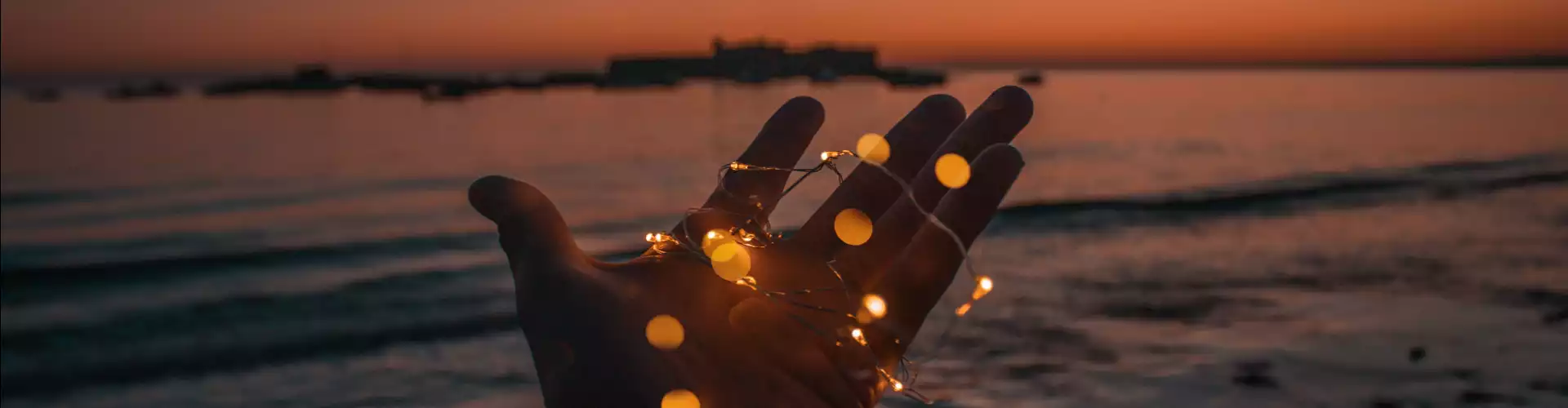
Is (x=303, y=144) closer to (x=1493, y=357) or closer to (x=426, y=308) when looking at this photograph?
(x=426, y=308)

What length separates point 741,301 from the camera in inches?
89.1

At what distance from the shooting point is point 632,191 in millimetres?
11859

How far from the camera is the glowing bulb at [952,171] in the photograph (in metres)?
2.30

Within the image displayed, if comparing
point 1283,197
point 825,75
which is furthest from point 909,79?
point 1283,197

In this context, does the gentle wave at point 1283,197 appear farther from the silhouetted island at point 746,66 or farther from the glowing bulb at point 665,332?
the silhouetted island at point 746,66

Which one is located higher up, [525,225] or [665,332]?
[525,225]

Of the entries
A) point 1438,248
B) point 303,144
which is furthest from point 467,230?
point 303,144

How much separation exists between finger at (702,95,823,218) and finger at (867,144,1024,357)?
24.7 inches

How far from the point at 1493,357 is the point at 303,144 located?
1970 cm

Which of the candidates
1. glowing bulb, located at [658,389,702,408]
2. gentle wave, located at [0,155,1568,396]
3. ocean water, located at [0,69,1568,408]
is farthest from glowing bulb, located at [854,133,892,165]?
gentle wave, located at [0,155,1568,396]

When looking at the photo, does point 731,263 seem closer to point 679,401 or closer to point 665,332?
point 665,332

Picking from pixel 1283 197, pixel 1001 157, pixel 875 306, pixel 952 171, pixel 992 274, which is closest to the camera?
pixel 875 306

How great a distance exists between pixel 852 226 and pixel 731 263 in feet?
1.52

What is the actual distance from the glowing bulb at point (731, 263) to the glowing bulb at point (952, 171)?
520 mm
